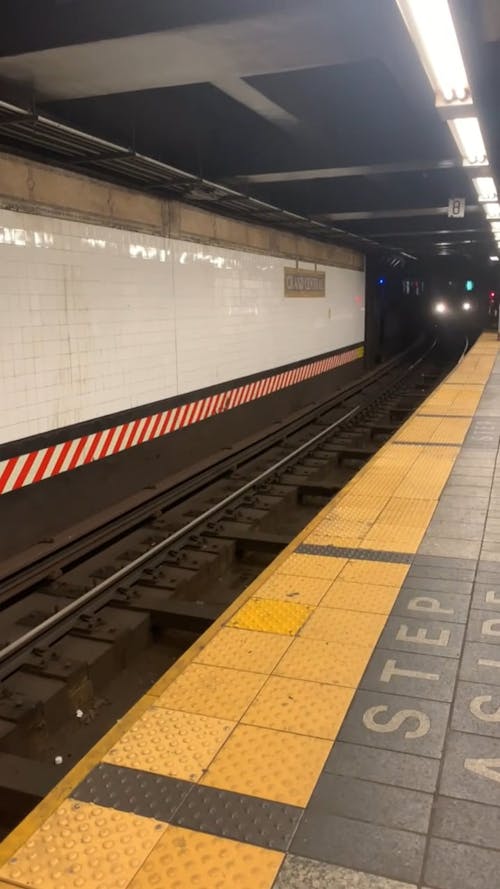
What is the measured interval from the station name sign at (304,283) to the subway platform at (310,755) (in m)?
12.1

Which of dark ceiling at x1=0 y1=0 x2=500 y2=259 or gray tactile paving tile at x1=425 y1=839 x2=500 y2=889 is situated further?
dark ceiling at x1=0 y1=0 x2=500 y2=259

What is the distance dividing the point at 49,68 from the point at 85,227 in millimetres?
3143

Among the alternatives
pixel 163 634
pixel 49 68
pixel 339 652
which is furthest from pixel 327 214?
pixel 339 652

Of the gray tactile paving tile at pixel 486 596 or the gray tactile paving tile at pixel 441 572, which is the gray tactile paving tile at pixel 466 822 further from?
the gray tactile paving tile at pixel 441 572

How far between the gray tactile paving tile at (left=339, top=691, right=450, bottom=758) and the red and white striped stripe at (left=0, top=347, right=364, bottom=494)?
5.10 m

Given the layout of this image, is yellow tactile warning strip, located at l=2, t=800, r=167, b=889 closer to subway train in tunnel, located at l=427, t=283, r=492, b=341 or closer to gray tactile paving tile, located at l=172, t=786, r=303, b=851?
gray tactile paving tile, located at l=172, t=786, r=303, b=851

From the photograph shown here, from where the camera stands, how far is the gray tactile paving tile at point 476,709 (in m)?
3.62

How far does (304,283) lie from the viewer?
59.7 ft

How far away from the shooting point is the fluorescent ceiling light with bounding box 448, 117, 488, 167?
6.71 metres

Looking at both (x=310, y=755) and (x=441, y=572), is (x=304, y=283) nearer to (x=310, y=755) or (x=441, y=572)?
(x=441, y=572)

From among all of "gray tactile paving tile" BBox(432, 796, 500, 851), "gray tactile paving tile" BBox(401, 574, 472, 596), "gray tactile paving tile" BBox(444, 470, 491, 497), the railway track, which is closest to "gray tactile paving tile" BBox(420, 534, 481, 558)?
"gray tactile paving tile" BBox(401, 574, 472, 596)

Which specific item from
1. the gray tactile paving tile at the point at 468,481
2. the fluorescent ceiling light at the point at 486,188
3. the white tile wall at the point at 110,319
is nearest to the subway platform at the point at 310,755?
the gray tactile paving tile at the point at 468,481

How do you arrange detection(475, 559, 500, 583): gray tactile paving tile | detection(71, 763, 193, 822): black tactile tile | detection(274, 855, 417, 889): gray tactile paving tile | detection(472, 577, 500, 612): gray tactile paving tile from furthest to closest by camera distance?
detection(475, 559, 500, 583): gray tactile paving tile → detection(472, 577, 500, 612): gray tactile paving tile → detection(71, 763, 193, 822): black tactile tile → detection(274, 855, 417, 889): gray tactile paving tile

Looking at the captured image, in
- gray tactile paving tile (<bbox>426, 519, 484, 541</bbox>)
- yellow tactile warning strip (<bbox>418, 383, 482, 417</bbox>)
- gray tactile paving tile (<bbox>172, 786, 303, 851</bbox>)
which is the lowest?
gray tactile paving tile (<bbox>172, 786, 303, 851</bbox>)
